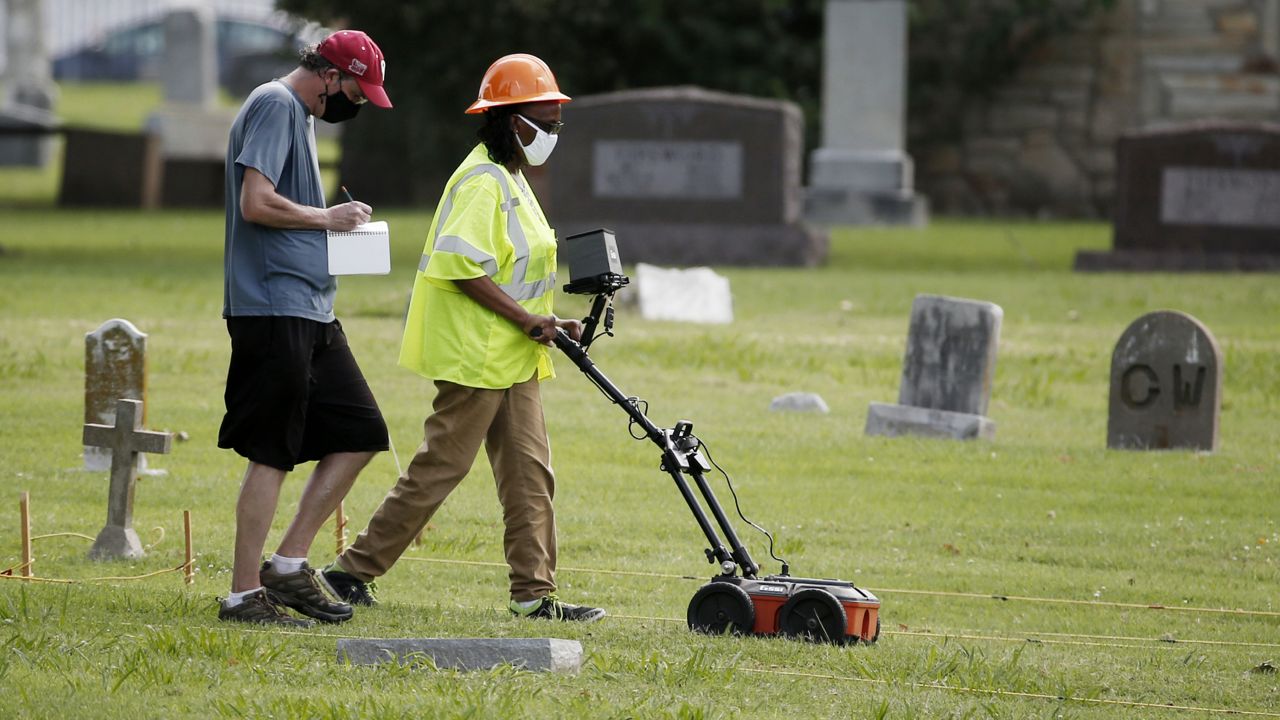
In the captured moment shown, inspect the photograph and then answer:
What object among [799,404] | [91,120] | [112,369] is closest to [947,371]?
[799,404]

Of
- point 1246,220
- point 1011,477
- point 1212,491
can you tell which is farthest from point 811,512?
point 1246,220

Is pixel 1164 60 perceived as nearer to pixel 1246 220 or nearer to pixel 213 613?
pixel 1246 220

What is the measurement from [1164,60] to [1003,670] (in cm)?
2396

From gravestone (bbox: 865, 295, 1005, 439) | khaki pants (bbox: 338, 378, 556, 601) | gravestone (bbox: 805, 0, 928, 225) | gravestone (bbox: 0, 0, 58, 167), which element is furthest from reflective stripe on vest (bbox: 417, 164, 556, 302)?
gravestone (bbox: 0, 0, 58, 167)

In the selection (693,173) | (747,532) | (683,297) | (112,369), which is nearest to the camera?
(112,369)

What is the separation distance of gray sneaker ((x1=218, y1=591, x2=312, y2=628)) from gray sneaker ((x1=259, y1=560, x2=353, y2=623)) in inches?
2.8

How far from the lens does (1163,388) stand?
10227 mm

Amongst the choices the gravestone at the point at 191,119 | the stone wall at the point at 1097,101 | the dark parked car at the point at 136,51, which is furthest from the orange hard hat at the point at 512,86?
the dark parked car at the point at 136,51

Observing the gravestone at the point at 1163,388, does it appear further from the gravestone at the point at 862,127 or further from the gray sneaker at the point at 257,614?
the gravestone at the point at 862,127

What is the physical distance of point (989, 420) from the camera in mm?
10750

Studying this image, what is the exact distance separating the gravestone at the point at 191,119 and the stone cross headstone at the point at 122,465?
1184 centimetres

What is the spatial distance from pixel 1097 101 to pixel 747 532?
21.5m

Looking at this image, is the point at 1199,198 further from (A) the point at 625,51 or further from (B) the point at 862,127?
(A) the point at 625,51

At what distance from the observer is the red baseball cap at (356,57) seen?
5.75m
